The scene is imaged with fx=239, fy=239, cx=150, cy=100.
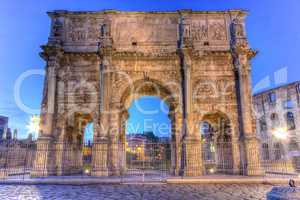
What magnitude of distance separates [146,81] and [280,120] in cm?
1812

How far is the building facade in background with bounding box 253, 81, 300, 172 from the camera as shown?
77.4ft

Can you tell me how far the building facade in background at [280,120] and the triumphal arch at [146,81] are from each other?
1094 cm

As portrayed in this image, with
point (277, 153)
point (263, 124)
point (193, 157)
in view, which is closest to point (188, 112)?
point (193, 157)

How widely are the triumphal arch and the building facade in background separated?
10937mm

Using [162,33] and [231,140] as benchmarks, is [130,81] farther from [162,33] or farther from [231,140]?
[231,140]

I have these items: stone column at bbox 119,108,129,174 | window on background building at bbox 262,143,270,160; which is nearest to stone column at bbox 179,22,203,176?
stone column at bbox 119,108,129,174

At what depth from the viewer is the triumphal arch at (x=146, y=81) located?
1271cm

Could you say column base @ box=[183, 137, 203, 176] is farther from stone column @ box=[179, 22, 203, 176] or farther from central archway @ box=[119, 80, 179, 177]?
central archway @ box=[119, 80, 179, 177]

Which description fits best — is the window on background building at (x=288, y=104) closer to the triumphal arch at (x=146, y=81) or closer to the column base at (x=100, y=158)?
the triumphal arch at (x=146, y=81)

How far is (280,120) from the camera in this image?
2523 centimetres

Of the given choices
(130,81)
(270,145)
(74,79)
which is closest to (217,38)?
(130,81)

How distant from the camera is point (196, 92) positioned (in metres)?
13.8

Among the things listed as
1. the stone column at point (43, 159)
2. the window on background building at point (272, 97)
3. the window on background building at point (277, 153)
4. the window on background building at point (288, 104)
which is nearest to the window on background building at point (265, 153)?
the window on background building at point (277, 153)

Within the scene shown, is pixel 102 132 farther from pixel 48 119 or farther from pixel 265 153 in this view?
pixel 265 153
